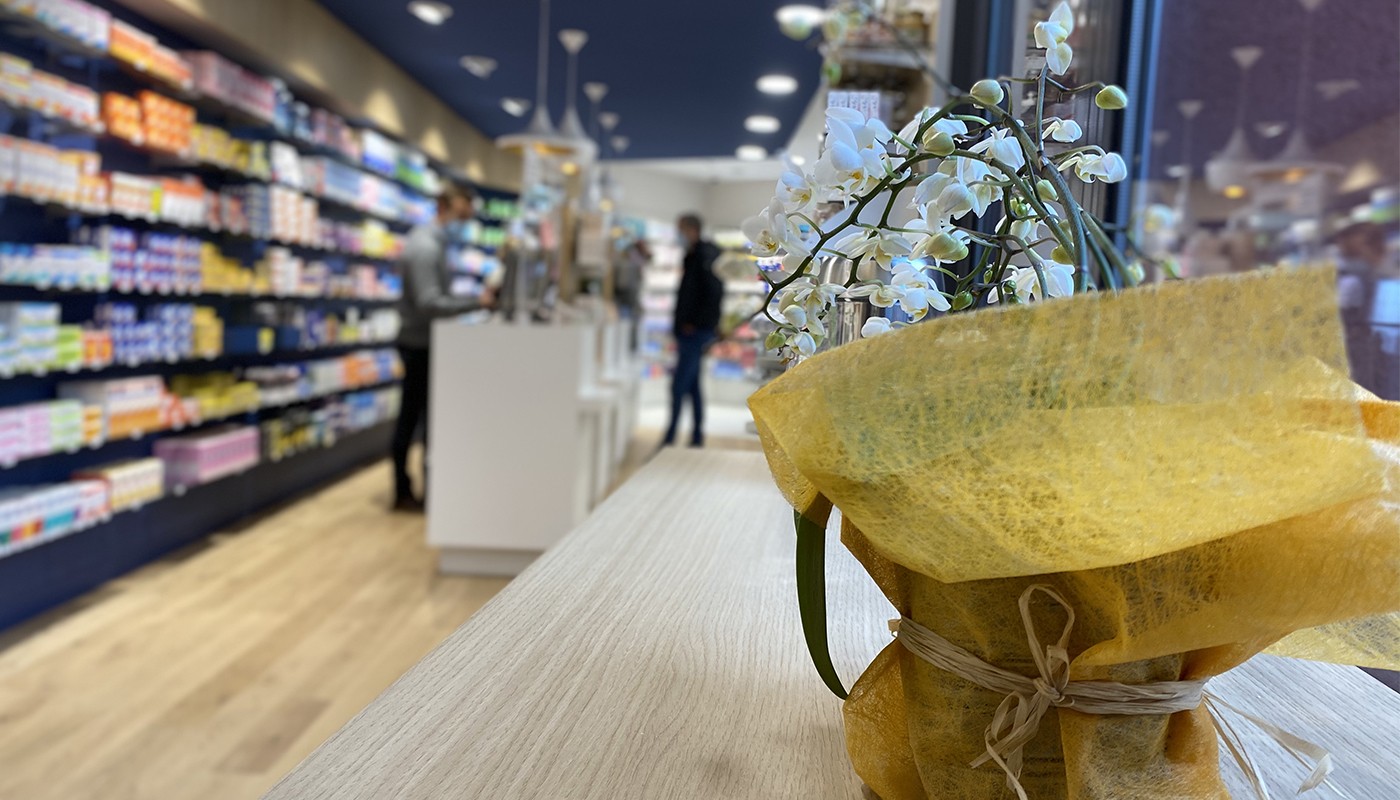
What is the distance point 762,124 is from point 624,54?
8.93ft

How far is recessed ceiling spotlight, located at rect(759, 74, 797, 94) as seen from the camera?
23.5 ft

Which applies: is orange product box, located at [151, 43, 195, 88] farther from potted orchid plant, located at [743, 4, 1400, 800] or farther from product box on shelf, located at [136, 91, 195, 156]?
potted orchid plant, located at [743, 4, 1400, 800]

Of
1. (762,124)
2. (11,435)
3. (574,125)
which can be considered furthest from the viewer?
(762,124)

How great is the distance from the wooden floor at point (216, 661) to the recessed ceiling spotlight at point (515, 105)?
4.56m

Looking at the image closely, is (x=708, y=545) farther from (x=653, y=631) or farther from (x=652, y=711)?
(x=652, y=711)

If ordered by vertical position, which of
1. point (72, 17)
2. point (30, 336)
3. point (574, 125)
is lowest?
point (30, 336)

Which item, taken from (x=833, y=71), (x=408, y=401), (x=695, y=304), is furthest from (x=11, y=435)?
(x=695, y=304)

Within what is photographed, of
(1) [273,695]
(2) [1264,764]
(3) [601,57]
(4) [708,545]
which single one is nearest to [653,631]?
(4) [708,545]

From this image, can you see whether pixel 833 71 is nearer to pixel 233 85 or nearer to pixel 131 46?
pixel 131 46

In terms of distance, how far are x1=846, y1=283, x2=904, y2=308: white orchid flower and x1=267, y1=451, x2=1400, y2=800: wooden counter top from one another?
11.3 inches

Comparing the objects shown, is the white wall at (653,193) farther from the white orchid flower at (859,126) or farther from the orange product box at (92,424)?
the white orchid flower at (859,126)

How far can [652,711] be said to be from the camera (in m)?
0.68

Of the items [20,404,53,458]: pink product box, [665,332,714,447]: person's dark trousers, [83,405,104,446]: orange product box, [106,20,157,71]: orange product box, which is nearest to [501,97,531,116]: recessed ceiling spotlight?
[665,332,714,447]: person's dark trousers

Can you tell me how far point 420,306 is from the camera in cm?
520
